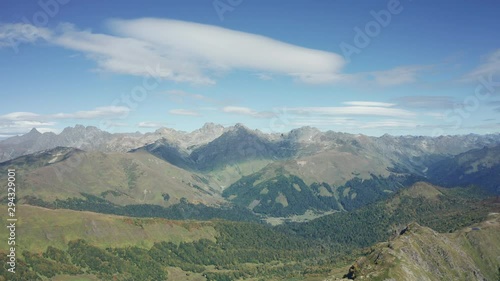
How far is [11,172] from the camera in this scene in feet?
604

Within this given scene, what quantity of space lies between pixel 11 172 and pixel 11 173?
1.14 meters

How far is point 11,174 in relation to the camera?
18450cm

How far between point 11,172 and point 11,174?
1027 mm

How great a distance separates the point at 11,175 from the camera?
183m

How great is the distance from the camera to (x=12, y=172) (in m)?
182

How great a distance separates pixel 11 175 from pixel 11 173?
7.97ft

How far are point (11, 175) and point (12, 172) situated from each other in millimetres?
2126

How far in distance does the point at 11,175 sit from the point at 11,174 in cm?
177

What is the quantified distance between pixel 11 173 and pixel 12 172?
3.92m

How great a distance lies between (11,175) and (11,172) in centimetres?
181
